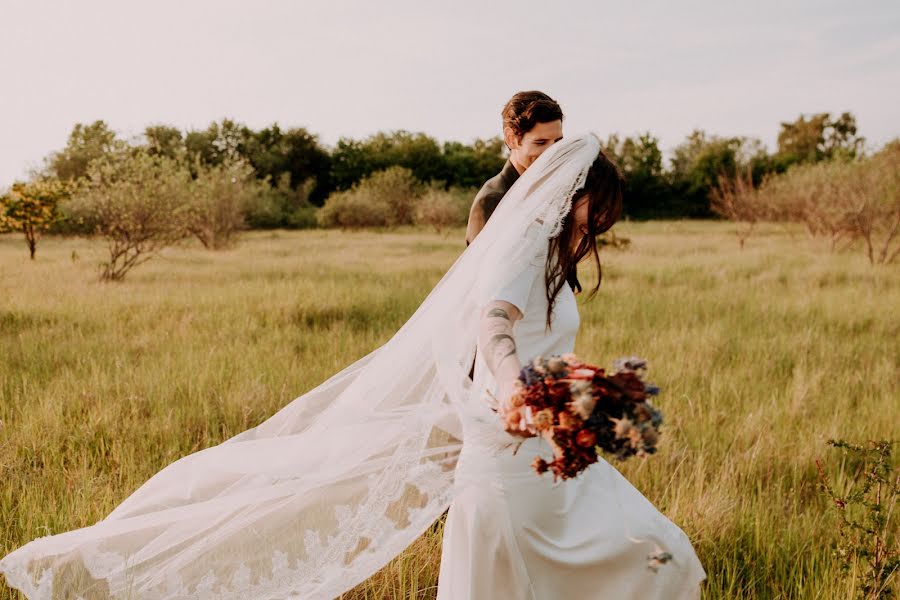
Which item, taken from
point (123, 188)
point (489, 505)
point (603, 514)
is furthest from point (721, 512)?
point (123, 188)

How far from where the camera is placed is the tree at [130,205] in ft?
36.8

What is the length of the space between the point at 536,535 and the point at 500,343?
0.59 metres

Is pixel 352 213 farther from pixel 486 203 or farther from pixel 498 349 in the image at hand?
pixel 498 349

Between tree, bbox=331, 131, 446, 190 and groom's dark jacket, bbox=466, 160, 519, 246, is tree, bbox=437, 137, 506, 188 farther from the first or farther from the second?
groom's dark jacket, bbox=466, 160, 519, 246

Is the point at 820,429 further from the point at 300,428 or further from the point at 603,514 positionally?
the point at 300,428

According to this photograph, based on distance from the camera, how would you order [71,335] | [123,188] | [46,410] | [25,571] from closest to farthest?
[25,571] < [46,410] < [71,335] < [123,188]

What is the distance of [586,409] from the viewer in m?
1.20

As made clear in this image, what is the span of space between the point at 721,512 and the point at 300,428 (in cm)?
199

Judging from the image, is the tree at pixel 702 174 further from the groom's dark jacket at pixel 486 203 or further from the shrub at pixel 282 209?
the groom's dark jacket at pixel 486 203

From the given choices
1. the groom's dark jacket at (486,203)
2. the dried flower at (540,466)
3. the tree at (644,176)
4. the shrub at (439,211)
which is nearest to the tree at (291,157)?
the shrub at (439,211)

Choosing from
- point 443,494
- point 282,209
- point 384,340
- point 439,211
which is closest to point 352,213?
point 439,211

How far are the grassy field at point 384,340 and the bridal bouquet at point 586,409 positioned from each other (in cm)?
152

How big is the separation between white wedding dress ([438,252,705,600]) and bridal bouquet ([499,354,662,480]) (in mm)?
535

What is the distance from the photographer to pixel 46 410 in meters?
4.00
